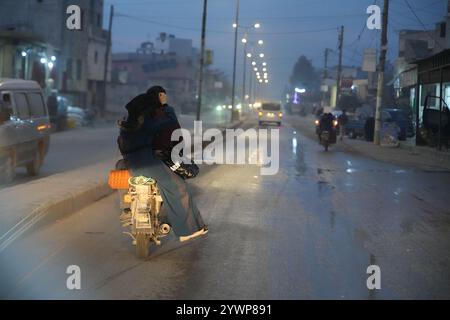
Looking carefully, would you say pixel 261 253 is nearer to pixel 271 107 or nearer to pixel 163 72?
pixel 271 107

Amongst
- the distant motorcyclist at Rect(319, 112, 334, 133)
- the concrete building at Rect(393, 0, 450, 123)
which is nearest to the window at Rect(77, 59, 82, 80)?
the concrete building at Rect(393, 0, 450, 123)

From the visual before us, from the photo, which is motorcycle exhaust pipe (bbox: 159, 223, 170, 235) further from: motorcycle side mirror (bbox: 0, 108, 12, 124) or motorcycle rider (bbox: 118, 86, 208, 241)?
motorcycle side mirror (bbox: 0, 108, 12, 124)

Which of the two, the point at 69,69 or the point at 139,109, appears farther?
the point at 69,69

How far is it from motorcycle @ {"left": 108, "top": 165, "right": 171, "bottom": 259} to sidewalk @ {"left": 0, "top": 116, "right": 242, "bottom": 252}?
1.48 meters

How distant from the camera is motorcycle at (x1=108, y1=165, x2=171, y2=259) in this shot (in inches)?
291

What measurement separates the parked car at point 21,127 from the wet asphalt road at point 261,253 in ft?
9.95

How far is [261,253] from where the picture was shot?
26.8ft

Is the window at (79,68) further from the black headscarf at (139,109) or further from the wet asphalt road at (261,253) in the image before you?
the black headscarf at (139,109)

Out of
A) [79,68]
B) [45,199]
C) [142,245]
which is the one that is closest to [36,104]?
[45,199]

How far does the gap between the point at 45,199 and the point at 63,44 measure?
49.7m
